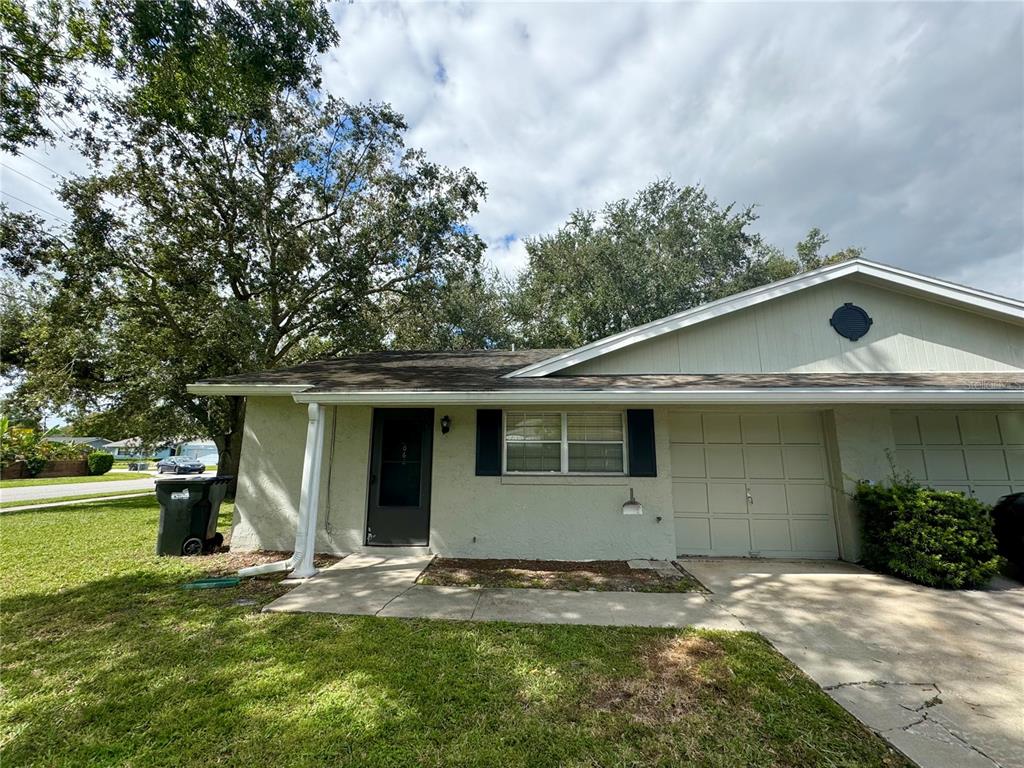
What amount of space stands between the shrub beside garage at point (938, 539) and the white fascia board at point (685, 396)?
50.8 inches

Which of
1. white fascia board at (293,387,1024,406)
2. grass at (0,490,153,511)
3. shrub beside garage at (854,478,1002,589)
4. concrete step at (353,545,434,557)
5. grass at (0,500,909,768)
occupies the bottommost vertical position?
grass at (0,500,909,768)

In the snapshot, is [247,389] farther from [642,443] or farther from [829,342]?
[829,342]

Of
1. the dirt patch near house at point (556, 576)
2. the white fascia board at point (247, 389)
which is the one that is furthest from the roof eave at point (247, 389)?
the dirt patch near house at point (556, 576)

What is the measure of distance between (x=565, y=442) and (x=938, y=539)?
15.6 ft

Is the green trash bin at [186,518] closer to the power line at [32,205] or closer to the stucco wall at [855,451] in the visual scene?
the power line at [32,205]

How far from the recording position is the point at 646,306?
2031cm

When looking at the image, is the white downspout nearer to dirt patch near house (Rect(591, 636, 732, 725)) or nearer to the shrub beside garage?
dirt patch near house (Rect(591, 636, 732, 725))

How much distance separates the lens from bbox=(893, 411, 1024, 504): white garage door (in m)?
6.48

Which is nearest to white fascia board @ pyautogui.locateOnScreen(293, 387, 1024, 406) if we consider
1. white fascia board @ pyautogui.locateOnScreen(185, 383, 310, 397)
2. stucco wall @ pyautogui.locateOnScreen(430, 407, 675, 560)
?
white fascia board @ pyautogui.locateOnScreen(185, 383, 310, 397)

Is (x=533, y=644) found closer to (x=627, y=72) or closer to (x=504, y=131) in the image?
(x=627, y=72)

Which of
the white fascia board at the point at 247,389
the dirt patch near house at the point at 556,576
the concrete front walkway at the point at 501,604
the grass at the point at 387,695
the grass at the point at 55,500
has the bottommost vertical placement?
the grass at the point at 387,695

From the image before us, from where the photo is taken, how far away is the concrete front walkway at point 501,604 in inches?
165

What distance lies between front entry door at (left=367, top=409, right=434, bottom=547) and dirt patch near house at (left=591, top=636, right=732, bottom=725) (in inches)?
158

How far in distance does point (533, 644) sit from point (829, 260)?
2637 cm
